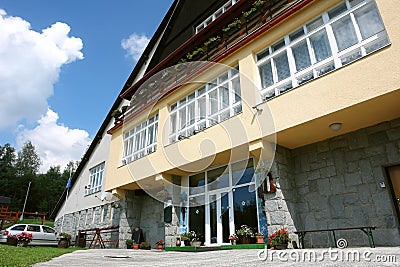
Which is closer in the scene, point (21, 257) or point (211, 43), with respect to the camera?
point (21, 257)

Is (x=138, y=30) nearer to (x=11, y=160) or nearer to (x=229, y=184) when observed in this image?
(x=229, y=184)

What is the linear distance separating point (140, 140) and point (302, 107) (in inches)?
297

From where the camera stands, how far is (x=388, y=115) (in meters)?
5.77

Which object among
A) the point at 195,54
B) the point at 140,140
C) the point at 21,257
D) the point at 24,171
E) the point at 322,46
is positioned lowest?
the point at 21,257

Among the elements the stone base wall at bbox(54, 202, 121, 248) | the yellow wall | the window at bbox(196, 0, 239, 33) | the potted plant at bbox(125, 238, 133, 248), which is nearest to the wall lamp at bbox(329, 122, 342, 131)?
the yellow wall

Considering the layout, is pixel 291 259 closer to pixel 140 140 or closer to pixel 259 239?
pixel 259 239

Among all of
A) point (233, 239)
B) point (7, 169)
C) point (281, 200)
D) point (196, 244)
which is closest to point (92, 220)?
point (196, 244)

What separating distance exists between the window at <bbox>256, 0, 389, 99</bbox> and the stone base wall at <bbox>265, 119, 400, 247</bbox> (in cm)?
173

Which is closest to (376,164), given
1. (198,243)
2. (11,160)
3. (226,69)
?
(226,69)

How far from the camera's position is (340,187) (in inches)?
251

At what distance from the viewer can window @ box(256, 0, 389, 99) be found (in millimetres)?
5680

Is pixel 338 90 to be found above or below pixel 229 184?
above

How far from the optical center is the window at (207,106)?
8117mm

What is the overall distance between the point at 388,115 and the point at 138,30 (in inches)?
343
